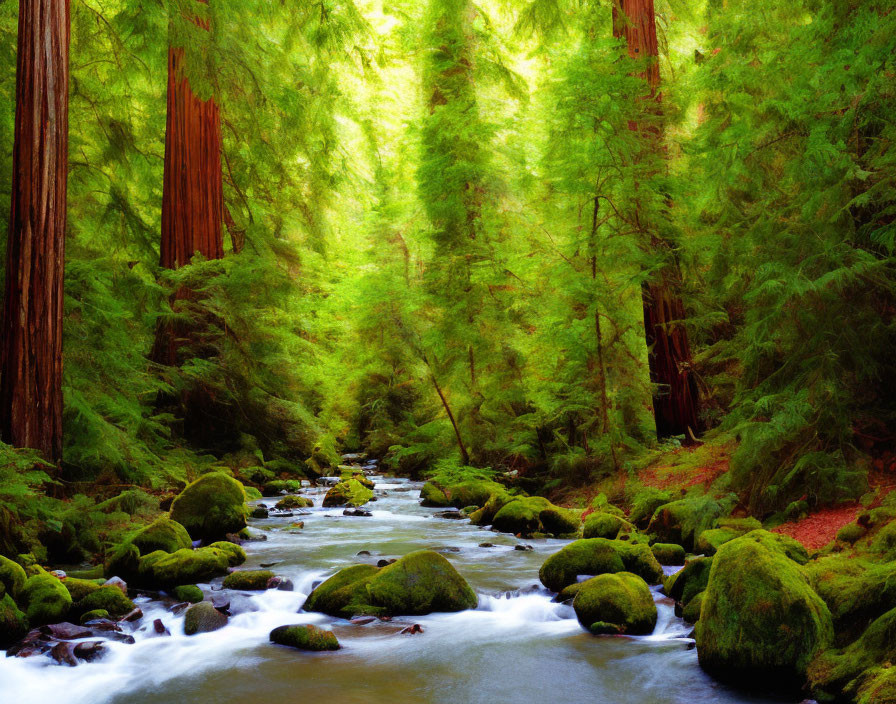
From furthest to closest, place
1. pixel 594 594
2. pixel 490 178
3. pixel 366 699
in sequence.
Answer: pixel 490 178 < pixel 594 594 < pixel 366 699

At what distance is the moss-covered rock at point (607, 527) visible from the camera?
26.3 feet

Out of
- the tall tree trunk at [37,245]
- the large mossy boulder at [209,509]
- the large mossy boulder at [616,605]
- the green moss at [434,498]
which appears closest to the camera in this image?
the large mossy boulder at [616,605]

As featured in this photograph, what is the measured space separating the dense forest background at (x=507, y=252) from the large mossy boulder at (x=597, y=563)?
56.1 inches

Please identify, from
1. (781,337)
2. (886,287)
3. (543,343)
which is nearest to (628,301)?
(543,343)

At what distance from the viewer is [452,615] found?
6262mm

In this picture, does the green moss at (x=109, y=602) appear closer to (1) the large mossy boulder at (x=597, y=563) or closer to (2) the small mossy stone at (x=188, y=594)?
(2) the small mossy stone at (x=188, y=594)

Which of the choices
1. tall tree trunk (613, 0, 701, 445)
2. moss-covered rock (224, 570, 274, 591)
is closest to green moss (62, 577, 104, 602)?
moss-covered rock (224, 570, 274, 591)

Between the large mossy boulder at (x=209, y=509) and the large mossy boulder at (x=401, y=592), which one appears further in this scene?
the large mossy boulder at (x=209, y=509)

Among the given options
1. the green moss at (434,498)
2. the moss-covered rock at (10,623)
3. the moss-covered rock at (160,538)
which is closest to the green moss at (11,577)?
the moss-covered rock at (10,623)

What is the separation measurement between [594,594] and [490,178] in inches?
387

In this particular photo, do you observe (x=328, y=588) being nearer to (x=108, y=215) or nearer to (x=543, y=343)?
(x=543, y=343)

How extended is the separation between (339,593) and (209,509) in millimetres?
2979

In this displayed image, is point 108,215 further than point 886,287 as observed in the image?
Yes

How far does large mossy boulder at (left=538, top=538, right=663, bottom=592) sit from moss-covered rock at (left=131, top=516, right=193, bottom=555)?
3.80 m
